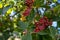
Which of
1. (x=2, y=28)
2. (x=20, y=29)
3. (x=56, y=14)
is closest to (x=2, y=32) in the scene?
(x=2, y=28)

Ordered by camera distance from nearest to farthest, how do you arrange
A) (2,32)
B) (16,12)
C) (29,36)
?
(29,36)
(2,32)
(16,12)

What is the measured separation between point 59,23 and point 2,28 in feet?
0.91

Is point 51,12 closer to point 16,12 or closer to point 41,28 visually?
point 41,28

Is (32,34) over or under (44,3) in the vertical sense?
under

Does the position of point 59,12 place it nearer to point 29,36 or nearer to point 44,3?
point 44,3

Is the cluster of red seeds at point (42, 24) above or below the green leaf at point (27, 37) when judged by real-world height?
above

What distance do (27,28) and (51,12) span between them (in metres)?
0.15

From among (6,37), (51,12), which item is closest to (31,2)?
(51,12)

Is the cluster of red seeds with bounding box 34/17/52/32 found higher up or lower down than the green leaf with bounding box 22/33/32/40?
higher up

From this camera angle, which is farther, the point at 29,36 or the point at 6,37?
the point at 6,37

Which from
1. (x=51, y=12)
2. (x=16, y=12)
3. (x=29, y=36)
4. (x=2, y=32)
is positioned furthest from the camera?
(x=16, y=12)

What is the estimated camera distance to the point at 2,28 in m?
1.01

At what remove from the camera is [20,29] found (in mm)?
869

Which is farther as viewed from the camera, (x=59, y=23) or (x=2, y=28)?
(x=2, y=28)
